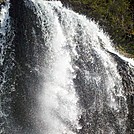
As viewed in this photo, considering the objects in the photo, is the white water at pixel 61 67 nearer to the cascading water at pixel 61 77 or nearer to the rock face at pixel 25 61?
the cascading water at pixel 61 77

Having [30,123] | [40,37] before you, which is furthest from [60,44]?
[30,123]

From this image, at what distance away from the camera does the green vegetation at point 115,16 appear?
12.3m

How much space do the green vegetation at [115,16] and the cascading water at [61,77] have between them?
1.00 meters

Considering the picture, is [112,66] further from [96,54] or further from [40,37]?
[40,37]

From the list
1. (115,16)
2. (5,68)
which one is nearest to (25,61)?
(5,68)

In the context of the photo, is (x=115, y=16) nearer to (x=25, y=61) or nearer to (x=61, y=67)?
(x=61, y=67)

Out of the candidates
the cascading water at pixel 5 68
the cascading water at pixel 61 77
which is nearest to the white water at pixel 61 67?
the cascading water at pixel 61 77

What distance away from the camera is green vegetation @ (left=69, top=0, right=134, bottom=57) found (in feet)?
40.3

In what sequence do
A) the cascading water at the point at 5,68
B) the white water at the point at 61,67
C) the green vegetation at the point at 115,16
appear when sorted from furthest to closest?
the green vegetation at the point at 115,16 → the white water at the point at 61,67 → the cascading water at the point at 5,68

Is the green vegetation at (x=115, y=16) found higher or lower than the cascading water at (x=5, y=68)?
higher

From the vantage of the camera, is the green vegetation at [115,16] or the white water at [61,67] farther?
the green vegetation at [115,16]

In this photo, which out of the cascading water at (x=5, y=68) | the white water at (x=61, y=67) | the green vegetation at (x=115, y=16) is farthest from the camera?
the green vegetation at (x=115, y=16)

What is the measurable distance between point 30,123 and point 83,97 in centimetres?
156

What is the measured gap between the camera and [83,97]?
11.2 meters
